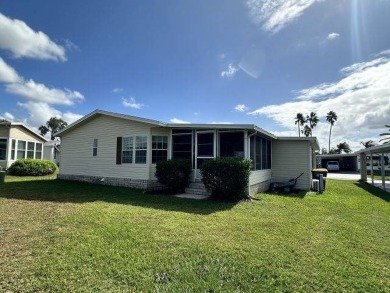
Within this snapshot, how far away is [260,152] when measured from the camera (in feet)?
42.9

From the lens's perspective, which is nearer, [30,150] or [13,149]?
[13,149]

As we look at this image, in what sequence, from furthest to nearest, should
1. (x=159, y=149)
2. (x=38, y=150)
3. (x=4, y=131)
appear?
(x=38, y=150)
(x=4, y=131)
(x=159, y=149)

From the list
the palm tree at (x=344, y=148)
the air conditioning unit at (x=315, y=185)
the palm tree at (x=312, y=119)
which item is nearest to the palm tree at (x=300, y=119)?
the palm tree at (x=312, y=119)

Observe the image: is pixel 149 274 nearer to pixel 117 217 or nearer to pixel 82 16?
pixel 117 217

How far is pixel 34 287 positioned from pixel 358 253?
17.9 feet

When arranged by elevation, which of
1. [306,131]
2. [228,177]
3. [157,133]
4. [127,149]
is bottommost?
[228,177]

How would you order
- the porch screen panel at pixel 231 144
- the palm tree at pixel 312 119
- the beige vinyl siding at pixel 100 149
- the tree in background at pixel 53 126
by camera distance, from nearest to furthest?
1. the porch screen panel at pixel 231 144
2. the beige vinyl siding at pixel 100 149
3. the palm tree at pixel 312 119
4. the tree in background at pixel 53 126

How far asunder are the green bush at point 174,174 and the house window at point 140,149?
1.17m

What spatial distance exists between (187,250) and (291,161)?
12.0m

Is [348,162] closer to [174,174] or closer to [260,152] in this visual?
[260,152]

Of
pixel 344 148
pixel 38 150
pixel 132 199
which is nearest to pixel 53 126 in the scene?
pixel 38 150

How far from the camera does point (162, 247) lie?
15.1 ft

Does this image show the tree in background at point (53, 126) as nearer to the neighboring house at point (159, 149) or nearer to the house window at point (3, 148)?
the house window at point (3, 148)

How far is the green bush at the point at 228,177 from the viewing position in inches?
376
